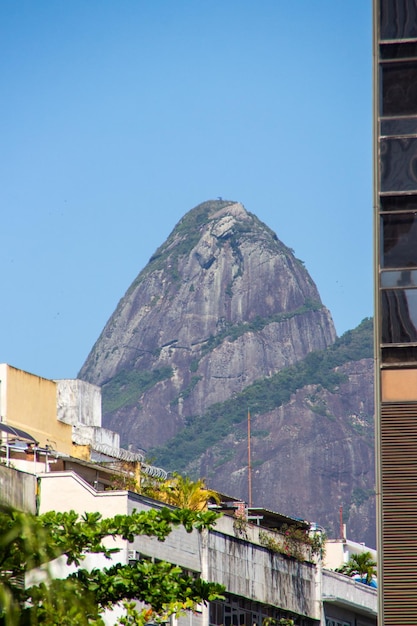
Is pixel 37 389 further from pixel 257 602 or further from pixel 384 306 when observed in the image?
pixel 384 306

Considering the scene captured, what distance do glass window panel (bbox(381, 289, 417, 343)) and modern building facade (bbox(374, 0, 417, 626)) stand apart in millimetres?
27

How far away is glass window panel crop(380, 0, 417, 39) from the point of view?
40.2 metres

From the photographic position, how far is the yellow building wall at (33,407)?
62938 mm

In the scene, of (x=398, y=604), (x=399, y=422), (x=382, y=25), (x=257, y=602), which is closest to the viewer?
(x=398, y=604)

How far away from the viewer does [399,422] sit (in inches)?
1487

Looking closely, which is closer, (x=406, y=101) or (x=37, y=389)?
(x=406, y=101)

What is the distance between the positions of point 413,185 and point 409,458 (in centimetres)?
750

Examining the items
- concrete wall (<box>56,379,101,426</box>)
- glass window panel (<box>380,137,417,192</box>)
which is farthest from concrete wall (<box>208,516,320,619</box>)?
concrete wall (<box>56,379,101,426</box>)

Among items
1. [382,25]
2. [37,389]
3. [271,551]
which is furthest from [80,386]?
[382,25]

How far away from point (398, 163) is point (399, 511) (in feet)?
31.3

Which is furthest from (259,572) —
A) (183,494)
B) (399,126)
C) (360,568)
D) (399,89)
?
(399,89)

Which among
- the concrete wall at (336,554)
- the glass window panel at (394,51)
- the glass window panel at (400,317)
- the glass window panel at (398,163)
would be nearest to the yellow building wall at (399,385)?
the glass window panel at (400,317)

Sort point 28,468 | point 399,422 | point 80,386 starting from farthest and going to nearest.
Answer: point 80,386 → point 28,468 → point 399,422

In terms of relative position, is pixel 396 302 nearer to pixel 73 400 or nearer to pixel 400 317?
pixel 400 317
